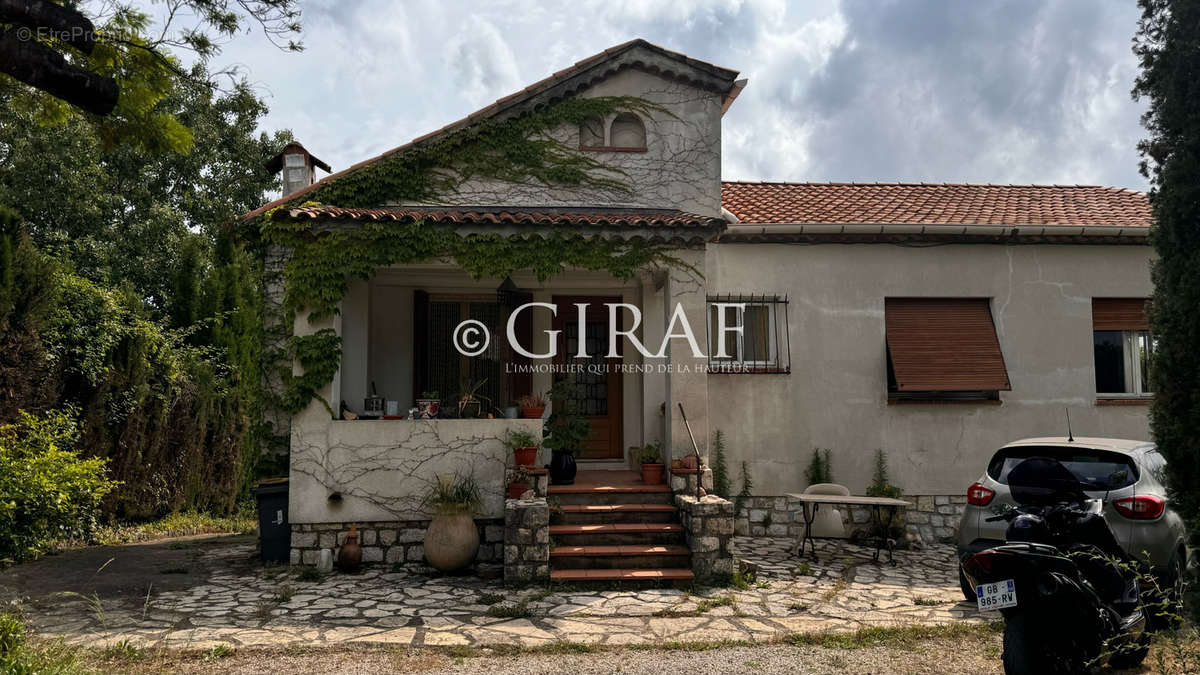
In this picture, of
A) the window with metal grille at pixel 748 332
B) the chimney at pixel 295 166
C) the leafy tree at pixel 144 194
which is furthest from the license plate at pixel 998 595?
the leafy tree at pixel 144 194

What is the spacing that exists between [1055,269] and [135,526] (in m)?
14.4

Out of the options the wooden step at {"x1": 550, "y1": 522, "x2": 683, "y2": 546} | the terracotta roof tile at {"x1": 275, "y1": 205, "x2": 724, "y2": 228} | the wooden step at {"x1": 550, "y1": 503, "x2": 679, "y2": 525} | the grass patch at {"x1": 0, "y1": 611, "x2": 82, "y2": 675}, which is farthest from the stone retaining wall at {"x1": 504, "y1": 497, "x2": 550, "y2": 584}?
the grass patch at {"x1": 0, "y1": 611, "x2": 82, "y2": 675}

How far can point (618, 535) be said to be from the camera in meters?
8.41

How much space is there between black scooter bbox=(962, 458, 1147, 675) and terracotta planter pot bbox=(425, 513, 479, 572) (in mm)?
5392

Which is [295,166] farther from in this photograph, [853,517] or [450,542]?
[853,517]

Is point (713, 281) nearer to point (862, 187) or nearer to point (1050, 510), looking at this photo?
point (862, 187)

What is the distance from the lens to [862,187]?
13.5 meters

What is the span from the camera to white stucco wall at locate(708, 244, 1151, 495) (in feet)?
35.8

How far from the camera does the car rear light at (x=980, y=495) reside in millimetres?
7039

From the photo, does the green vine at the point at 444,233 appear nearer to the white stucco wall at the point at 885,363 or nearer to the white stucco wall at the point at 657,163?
the white stucco wall at the point at 657,163

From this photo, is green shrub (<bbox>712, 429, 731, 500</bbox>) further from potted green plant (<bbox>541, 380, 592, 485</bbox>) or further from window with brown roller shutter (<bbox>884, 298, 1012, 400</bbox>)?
window with brown roller shutter (<bbox>884, 298, 1012, 400</bbox>)

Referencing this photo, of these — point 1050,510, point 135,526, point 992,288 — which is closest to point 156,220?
point 135,526

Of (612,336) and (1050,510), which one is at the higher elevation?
(612,336)

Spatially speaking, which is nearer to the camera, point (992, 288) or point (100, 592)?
point (100, 592)
